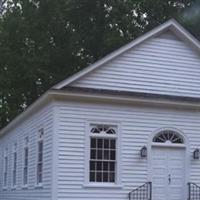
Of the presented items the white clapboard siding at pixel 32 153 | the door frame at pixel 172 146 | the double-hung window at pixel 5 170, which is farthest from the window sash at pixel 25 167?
the door frame at pixel 172 146

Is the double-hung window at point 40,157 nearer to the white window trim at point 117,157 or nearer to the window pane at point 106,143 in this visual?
the white window trim at point 117,157

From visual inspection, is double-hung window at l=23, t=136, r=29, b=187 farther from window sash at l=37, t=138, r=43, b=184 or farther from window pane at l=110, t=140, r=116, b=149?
window pane at l=110, t=140, r=116, b=149

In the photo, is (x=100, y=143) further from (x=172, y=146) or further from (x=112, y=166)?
(x=172, y=146)

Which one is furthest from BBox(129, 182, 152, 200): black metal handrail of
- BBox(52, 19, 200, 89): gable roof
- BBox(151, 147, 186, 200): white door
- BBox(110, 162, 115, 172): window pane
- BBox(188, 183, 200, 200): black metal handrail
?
BBox(52, 19, 200, 89): gable roof

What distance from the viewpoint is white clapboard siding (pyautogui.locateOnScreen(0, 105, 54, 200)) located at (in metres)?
20.3

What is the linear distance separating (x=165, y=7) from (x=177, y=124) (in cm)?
2149

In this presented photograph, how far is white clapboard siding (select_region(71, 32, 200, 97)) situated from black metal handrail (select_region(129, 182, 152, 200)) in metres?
3.69

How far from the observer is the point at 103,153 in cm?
2031

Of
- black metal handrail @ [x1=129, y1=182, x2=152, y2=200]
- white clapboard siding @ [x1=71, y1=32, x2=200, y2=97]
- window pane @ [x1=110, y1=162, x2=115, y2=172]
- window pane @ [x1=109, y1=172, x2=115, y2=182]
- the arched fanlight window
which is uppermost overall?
white clapboard siding @ [x1=71, y1=32, x2=200, y2=97]

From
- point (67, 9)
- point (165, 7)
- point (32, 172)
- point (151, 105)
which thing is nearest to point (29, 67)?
point (67, 9)

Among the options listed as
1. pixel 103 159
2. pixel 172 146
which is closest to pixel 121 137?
pixel 103 159

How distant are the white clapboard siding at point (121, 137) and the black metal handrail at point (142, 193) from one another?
0.16 meters

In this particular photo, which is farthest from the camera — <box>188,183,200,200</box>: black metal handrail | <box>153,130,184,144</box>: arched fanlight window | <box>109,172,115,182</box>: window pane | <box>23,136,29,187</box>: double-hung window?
<box>23,136,29,187</box>: double-hung window

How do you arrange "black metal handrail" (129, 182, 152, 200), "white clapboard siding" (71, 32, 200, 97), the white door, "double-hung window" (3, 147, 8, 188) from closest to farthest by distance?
"black metal handrail" (129, 182, 152, 200) → the white door → "white clapboard siding" (71, 32, 200, 97) → "double-hung window" (3, 147, 8, 188)
